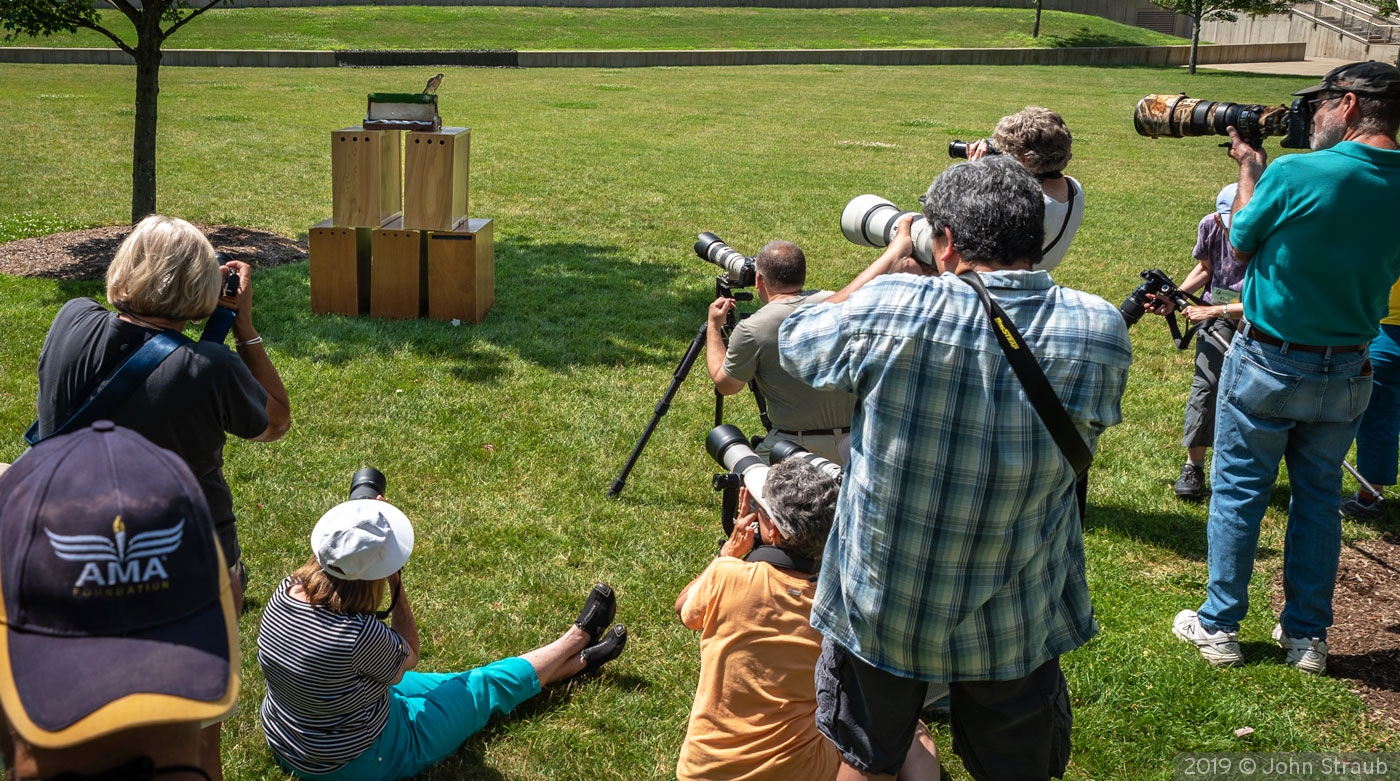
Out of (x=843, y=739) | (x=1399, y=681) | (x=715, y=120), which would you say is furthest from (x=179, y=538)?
(x=715, y=120)

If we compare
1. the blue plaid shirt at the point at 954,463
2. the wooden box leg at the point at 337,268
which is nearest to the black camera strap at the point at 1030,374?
the blue plaid shirt at the point at 954,463

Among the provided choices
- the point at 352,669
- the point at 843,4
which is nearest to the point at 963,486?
the point at 352,669

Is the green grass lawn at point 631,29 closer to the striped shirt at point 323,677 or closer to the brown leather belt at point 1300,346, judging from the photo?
the striped shirt at point 323,677

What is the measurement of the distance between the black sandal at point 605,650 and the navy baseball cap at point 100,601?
8.50 ft

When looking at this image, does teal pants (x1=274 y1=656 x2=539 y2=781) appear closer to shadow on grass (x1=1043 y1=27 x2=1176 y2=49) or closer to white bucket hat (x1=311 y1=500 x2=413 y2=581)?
white bucket hat (x1=311 y1=500 x2=413 y2=581)

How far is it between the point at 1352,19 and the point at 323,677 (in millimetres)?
55775

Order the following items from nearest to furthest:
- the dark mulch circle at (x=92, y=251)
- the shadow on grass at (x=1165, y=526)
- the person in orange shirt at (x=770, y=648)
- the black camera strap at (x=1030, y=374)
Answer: the black camera strap at (x=1030, y=374)
the person in orange shirt at (x=770, y=648)
the shadow on grass at (x=1165, y=526)
the dark mulch circle at (x=92, y=251)

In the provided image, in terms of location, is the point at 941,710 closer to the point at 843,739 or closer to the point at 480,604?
the point at 843,739

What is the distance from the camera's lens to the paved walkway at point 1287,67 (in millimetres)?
38688

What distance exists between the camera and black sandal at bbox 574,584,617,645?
405cm

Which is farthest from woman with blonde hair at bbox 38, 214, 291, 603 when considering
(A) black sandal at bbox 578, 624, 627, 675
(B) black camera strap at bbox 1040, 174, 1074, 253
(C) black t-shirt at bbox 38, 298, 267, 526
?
(B) black camera strap at bbox 1040, 174, 1074, 253

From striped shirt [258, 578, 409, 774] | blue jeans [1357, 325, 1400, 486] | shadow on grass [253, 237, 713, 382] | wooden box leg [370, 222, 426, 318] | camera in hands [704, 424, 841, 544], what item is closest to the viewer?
striped shirt [258, 578, 409, 774]

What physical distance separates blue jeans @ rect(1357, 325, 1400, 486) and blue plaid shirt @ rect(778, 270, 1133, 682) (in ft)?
12.7

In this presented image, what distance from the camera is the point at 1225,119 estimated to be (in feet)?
13.5
